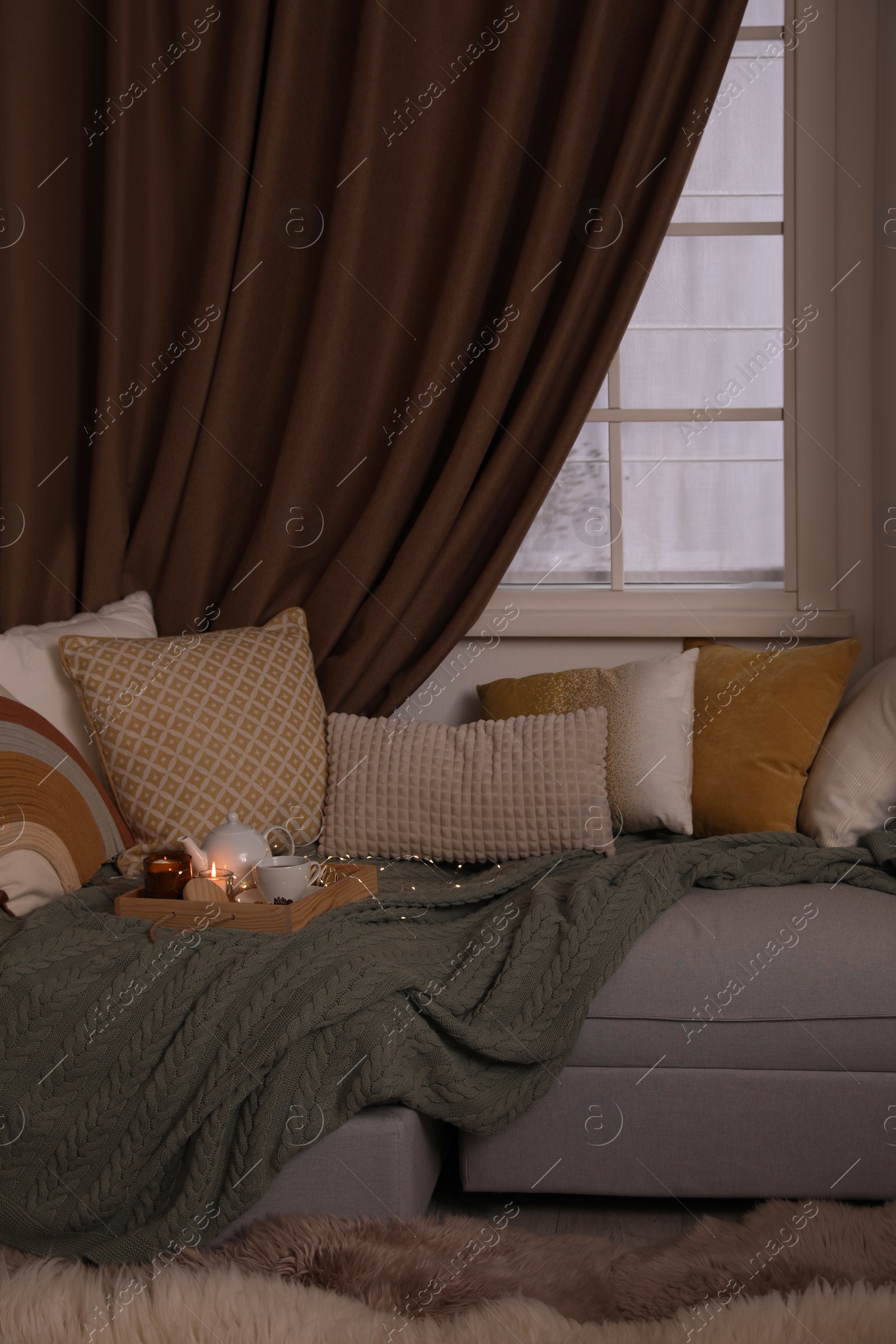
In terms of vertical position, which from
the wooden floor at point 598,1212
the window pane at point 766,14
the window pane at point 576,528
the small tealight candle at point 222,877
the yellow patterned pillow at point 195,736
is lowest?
the wooden floor at point 598,1212

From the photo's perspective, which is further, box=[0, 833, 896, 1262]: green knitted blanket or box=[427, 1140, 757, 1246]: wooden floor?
box=[427, 1140, 757, 1246]: wooden floor

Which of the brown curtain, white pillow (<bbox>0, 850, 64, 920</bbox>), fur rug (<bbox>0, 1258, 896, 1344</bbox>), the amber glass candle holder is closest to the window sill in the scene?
the brown curtain

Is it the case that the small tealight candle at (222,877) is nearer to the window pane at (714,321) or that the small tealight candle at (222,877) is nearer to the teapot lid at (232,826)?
the teapot lid at (232,826)

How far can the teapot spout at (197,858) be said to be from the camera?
170 centimetres

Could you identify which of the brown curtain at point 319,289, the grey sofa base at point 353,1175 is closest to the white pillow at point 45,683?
the brown curtain at point 319,289

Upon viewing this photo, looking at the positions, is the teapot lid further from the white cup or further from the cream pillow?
the cream pillow

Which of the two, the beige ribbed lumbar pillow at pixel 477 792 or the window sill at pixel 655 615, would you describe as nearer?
the beige ribbed lumbar pillow at pixel 477 792

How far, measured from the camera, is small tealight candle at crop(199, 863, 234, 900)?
1674 mm

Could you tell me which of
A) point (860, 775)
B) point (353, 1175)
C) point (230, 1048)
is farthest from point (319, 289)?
point (353, 1175)

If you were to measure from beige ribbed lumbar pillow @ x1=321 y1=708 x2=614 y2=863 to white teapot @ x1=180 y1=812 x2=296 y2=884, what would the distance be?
0.29 metres

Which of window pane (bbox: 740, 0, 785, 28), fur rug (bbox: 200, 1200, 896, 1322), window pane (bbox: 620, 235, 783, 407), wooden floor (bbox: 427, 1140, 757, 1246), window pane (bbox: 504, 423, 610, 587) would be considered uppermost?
window pane (bbox: 740, 0, 785, 28)

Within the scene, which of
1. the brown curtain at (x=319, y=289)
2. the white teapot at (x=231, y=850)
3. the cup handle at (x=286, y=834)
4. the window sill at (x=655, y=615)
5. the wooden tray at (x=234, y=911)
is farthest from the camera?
the window sill at (x=655, y=615)

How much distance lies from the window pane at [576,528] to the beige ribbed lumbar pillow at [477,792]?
0.53m

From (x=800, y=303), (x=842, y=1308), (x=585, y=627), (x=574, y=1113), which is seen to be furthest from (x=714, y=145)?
(x=842, y=1308)
